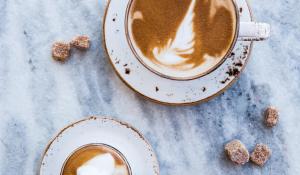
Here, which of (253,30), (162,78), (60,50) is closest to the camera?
(253,30)

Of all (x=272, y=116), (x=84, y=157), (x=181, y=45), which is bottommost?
(x=84, y=157)

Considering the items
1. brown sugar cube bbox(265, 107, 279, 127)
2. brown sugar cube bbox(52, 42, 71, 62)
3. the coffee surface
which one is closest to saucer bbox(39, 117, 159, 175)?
the coffee surface

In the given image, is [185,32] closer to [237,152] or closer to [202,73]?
[202,73]

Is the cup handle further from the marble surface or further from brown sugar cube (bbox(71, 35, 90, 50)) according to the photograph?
brown sugar cube (bbox(71, 35, 90, 50))

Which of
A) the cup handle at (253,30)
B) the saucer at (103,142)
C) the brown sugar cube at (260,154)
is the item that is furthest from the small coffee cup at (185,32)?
the brown sugar cube at (260,154)

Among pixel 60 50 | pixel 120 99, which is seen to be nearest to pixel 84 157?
pixel 120 99

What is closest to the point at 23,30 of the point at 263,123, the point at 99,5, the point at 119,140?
the point at 99,5

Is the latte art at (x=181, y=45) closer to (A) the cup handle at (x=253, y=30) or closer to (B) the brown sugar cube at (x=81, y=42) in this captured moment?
(A) the cup handle at (x=253, y=30)
